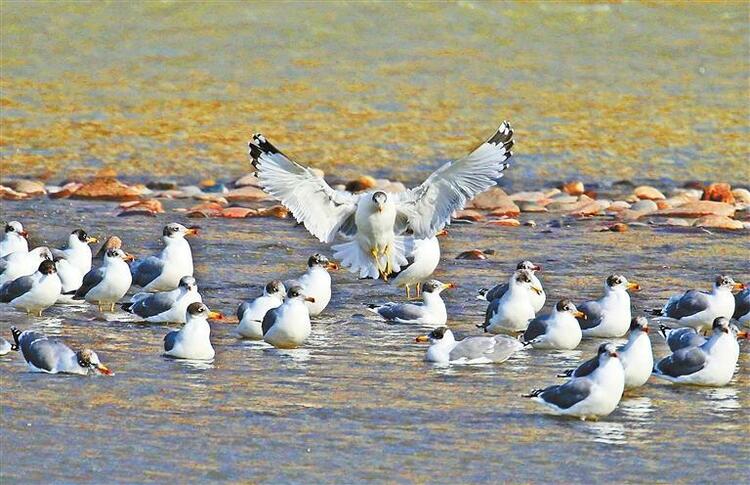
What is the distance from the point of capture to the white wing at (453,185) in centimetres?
1368

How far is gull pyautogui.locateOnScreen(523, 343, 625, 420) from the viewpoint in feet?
30.5

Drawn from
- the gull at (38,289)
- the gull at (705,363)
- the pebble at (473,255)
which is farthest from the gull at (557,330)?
the pebble at (473,255)

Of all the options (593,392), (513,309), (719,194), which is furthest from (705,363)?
(719,194)

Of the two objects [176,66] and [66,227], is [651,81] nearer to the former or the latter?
[176,66]

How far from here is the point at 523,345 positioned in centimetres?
1122

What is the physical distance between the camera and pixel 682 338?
10914 mm

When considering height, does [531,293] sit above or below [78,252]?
above

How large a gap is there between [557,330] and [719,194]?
859 centimetres

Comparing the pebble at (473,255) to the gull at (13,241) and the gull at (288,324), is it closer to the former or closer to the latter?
the gull at (13,241)

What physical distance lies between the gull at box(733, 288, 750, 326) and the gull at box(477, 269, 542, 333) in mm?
1499

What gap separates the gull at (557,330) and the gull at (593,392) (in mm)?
1706

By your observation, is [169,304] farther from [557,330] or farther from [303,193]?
[557,330]

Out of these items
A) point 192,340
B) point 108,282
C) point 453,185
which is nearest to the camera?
point 192,340

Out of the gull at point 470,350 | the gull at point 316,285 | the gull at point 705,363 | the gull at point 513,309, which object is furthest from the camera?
the gull at point 316,285
